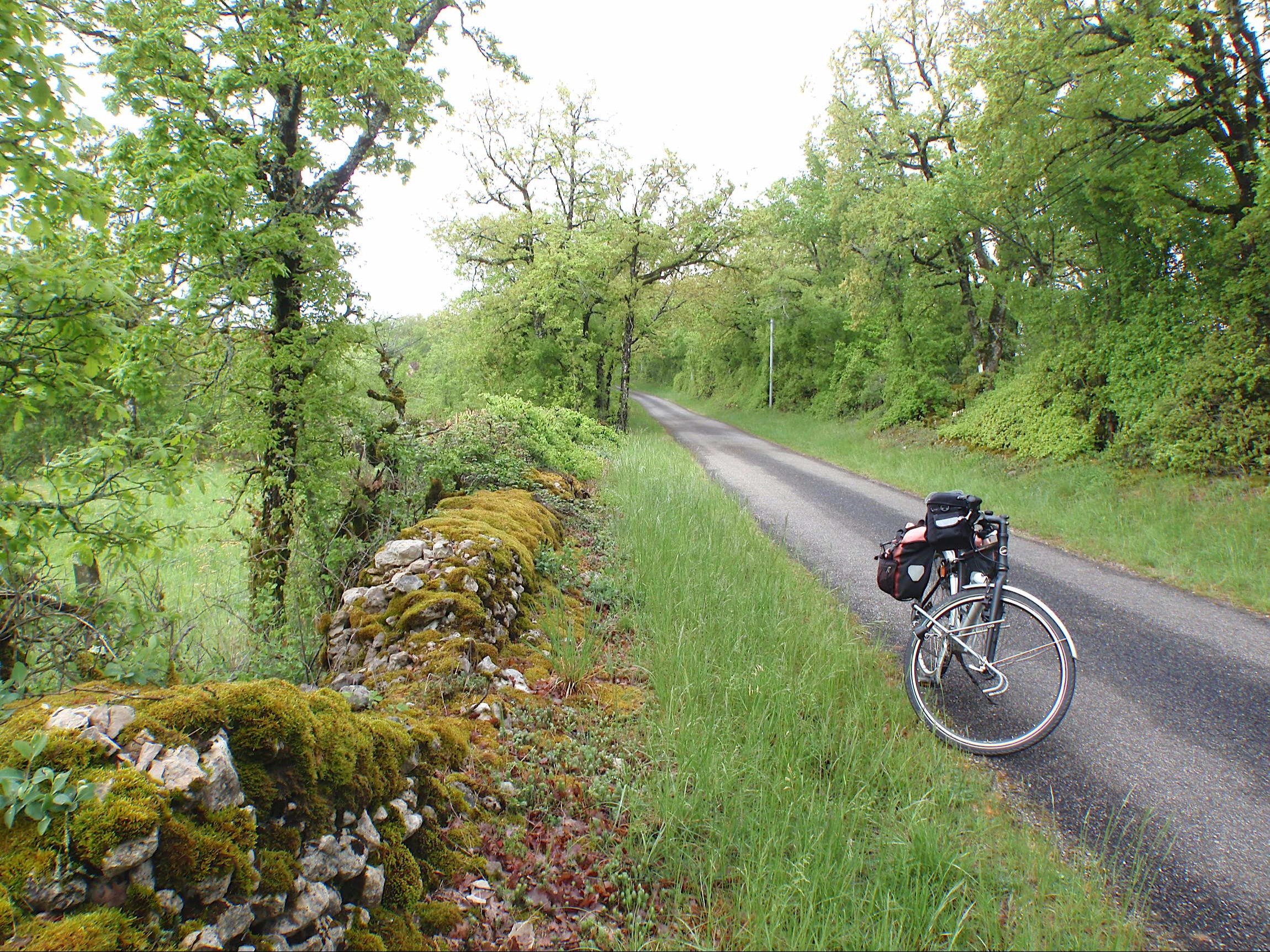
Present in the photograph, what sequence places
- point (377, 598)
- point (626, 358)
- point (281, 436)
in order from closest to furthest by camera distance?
point (377, 598) < point (281, 436) < point (626, 358)

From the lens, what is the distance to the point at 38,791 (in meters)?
1.42

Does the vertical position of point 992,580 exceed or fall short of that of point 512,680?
it exceeds it

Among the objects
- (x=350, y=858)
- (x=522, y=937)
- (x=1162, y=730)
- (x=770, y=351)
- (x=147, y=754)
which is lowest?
(x=1162, y=730)

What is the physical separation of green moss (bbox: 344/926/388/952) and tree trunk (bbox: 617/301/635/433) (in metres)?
20.6

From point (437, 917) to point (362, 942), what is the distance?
291mm

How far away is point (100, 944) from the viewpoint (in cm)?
133

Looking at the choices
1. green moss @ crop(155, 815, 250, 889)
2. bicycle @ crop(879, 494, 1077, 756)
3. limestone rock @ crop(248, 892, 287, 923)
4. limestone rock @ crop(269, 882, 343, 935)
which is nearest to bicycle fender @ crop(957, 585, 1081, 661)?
bicycle @ crop(879, 494, 1077, 756)

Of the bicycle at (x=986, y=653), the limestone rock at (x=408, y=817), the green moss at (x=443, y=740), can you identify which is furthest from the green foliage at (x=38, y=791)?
the bicycle at (x=986, y=653)

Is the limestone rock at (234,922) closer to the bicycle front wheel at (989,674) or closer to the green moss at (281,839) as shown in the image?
the green moss at (281,839)

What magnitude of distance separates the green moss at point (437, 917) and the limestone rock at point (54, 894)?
3.28 ft

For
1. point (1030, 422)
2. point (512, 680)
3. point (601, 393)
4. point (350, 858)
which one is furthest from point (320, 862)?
point (601, 393)

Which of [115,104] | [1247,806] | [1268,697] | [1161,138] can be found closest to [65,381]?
[115,104]

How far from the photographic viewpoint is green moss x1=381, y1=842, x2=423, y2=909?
208 cm

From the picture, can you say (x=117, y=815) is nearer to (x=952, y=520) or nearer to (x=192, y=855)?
(x=192, y=855)
